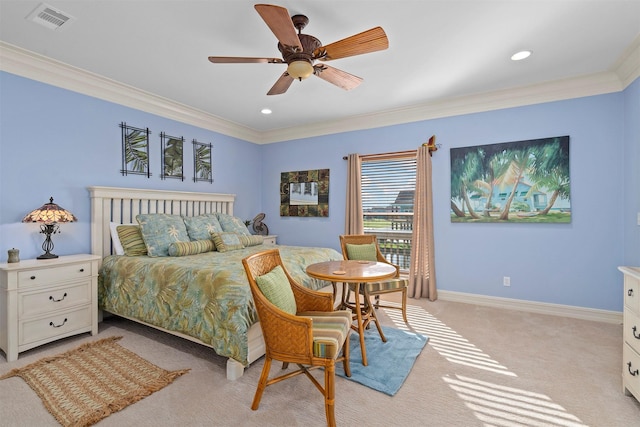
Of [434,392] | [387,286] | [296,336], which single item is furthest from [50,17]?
[434,392]

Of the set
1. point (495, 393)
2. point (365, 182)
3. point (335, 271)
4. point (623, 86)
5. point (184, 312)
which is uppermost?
point (623, 86)

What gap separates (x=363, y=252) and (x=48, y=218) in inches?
123

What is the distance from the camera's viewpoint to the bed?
215cm

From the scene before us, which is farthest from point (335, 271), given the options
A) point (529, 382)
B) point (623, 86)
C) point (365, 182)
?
point (623, 86)

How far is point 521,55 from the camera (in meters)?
2.82

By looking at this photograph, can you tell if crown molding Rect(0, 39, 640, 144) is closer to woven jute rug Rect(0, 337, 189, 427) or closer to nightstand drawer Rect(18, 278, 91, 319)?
nightstand drawer Rect(18, 278, 91, 319)

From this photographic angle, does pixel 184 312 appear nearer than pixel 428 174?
Yes

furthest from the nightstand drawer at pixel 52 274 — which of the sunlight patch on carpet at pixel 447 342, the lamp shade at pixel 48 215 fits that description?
the sunlight patch on carpet at pixel 447 342

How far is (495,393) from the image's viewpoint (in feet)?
6.53

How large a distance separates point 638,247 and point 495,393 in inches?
88.8

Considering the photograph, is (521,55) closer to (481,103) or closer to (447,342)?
(481,103)

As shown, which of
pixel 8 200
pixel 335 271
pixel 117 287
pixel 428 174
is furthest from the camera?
pixel 428 174

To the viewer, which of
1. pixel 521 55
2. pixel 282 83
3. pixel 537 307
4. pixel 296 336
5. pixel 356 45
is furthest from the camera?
pixel 537 307

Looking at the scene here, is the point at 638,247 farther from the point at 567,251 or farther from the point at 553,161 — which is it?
the point at 553,161
